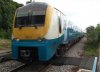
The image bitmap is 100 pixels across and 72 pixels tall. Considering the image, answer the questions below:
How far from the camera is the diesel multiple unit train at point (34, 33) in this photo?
13.0 m

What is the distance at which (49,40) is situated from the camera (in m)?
13.2

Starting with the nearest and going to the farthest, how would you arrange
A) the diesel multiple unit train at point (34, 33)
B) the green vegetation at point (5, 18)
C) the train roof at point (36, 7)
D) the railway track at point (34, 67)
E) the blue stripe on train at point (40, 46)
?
the blue stripe on train at point (40, 46), the diesel multiple unit train at point (34, 33), the railway track at point (34, 67), the train roof at point (36, 7), the green vegetation at point (5, 18)

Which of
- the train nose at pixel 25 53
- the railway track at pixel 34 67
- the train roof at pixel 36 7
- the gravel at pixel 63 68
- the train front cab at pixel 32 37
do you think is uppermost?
the train roof at pixel 36 7

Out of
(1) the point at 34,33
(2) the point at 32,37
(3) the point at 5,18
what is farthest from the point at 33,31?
(3) the point at 5,18

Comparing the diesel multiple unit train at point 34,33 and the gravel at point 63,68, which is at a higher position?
the diesel multiple unit train at point 34,33

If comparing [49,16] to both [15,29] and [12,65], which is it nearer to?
[15,29]

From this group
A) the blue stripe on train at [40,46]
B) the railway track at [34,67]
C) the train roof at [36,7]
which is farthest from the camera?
the train roof at [36,7]

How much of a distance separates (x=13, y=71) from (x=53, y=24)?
10.2ft

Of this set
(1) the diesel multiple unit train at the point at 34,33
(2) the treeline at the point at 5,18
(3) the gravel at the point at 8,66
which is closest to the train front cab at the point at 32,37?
(1) the diesel multiple unit train at the point at 34,33

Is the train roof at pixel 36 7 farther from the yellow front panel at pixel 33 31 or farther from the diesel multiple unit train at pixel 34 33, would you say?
the yellow front panel at pixel 33 31

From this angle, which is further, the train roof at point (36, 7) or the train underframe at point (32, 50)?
the train roof at point (36, 7)

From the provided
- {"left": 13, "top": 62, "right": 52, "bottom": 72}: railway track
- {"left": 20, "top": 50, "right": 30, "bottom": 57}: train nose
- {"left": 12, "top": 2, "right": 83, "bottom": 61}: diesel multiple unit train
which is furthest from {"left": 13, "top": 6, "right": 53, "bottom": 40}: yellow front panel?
{"left": 13, "top": 62, "right": 52, "bottom": 72}: railway track

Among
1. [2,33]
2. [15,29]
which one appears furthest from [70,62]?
[2,33]

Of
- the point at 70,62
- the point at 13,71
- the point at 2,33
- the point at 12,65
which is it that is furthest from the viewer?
the point at 2,33
